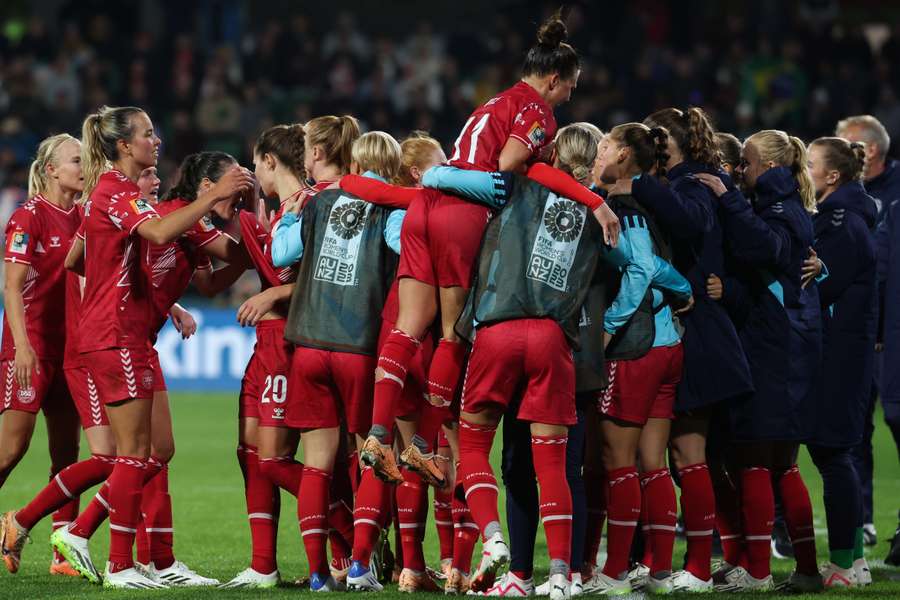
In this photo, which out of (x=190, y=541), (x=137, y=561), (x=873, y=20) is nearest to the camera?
(x=137, y=561)

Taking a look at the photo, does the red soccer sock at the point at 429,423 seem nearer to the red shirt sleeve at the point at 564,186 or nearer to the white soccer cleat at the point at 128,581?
the red shirt sleeve at the point at 564,186

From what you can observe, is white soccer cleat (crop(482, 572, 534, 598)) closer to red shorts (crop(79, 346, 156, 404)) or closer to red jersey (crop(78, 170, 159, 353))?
red shorts (crop(79, 346, 156, 404))

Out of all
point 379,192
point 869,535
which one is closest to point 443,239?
point 379,192

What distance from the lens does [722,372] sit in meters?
5.94

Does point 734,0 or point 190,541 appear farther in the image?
point 734,0

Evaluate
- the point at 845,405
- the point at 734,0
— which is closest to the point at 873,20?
the point at 734,0

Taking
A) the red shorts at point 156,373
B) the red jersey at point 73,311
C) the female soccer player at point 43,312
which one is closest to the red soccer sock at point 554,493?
the red shorts at point 156,373

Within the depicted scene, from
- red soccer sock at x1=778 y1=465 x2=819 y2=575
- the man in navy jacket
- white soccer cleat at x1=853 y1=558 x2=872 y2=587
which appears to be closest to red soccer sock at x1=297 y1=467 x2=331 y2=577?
red soccer sock at x1=778 y1=465 x2=819 y2=575

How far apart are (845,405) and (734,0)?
1728cm

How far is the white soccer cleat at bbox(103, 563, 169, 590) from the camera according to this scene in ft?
19.3

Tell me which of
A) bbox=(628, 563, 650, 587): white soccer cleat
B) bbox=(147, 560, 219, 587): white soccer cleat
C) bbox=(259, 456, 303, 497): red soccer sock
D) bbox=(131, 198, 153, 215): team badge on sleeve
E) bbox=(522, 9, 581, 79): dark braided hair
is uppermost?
bbox=(522, 9, 581, 79): dark braided hair

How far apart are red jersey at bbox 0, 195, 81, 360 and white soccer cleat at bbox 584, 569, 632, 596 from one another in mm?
2922

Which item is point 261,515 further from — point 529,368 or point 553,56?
point 553,56

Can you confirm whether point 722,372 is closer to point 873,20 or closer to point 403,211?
point 403,211
